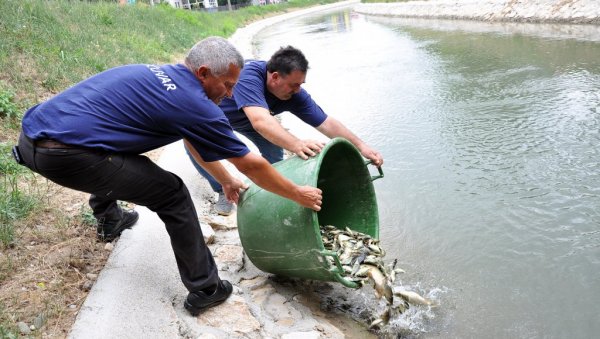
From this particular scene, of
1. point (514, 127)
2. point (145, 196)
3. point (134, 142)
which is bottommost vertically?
point (514, 127)

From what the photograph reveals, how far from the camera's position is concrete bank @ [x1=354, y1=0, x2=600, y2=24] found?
502 inches

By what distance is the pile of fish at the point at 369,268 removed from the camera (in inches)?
116

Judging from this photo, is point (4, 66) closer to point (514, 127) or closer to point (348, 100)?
point (348, 100)

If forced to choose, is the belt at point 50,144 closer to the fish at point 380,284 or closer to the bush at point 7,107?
the fish at point 380,284

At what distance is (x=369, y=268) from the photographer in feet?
9.70

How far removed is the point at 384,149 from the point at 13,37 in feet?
17.8

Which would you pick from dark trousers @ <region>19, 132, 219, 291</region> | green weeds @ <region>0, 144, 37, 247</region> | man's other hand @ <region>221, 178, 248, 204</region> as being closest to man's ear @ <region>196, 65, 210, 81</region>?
dark trousers @ <region>19, 132, 219, 291</region>

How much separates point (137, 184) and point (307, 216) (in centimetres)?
94

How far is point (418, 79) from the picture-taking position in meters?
9.67

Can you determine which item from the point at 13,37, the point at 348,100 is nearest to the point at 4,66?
the point at 13,37

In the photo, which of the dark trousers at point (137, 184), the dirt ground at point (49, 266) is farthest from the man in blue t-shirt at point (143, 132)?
the dirt ground at point (49, 266)

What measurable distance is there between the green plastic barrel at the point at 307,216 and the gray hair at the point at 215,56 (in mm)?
783

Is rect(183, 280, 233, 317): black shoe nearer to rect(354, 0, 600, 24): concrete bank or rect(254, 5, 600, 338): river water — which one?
rect(254, 5, 600, 338): river water

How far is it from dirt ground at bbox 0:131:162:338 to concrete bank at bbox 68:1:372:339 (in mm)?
117
